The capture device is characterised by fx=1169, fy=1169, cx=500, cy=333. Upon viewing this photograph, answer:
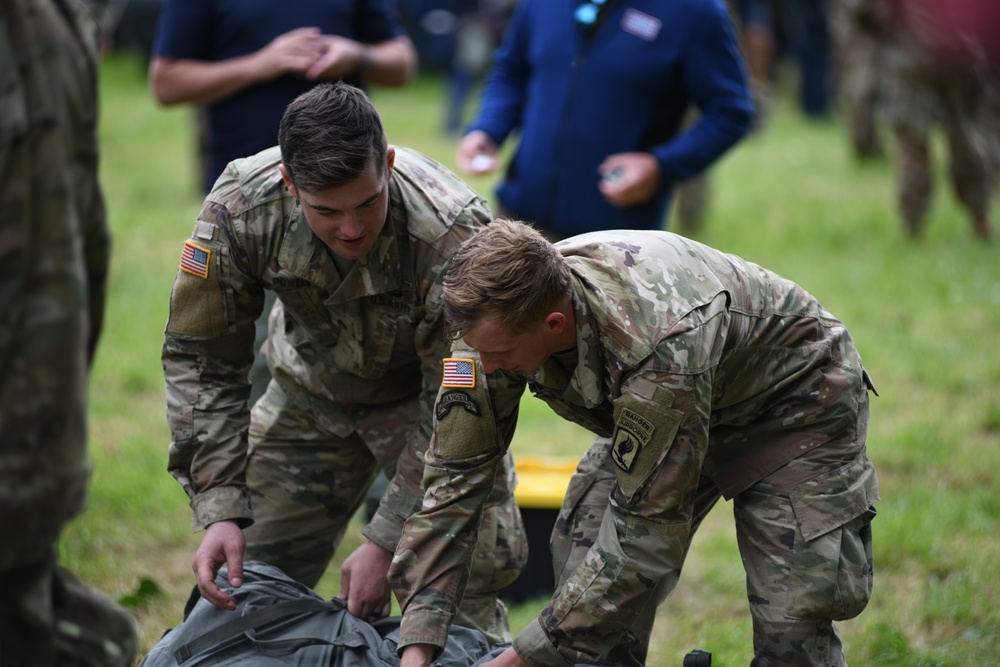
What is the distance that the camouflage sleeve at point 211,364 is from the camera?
296 centimetres

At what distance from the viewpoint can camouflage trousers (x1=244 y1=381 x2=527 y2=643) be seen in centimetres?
330

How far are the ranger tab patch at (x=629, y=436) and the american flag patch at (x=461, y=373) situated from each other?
1.21 feet

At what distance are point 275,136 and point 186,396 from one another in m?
1.36

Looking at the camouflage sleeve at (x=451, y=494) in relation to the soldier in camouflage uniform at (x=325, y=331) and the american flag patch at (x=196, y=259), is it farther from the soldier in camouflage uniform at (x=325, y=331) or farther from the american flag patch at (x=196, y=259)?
the american flag patch at (x=196, y=259)

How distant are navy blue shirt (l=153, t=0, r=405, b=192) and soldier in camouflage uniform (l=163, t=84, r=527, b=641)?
3.40ft

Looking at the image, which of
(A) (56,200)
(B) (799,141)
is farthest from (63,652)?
(B) (799,141)

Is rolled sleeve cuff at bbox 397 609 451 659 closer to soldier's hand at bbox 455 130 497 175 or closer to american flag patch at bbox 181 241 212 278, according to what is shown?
american flag patch at bbox 181 241 212 278

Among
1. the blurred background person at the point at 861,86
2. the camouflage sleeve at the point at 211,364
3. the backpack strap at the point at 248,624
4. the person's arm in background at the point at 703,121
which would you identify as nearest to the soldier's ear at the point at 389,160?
the camouflage sleeve at the point at 211,364

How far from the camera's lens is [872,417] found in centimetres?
565

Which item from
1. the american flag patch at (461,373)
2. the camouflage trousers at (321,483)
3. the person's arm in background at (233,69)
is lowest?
the camouflage trousers at (321,483)

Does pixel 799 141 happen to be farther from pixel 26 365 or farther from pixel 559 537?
pixel 26 365

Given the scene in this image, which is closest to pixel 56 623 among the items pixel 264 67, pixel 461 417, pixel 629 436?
pixel 461 417

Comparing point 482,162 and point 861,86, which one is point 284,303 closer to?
point 482,162

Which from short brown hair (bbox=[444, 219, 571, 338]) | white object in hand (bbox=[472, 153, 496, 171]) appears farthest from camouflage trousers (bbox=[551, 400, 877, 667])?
white object in hand (bbox=[472, 153, 496, 171])
